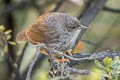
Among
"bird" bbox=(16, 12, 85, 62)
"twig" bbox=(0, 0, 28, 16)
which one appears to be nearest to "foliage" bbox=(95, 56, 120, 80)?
"bird" bbox=(16, 12, 85, 62)

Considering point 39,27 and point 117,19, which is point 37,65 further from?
point 117,19

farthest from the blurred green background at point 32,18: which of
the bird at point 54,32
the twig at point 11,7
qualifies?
the bird at point 54,32

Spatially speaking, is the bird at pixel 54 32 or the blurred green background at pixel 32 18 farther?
the blurred green background at pixel 32 18

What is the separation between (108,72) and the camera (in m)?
1.95

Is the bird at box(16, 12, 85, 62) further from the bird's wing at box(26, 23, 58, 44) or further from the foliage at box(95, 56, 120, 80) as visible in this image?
the foliage at box(95, 56, 120, 80)

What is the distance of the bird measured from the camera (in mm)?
3248

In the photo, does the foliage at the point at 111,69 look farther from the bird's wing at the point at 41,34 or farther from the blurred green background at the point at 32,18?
the blurred green background at the point at 32,18

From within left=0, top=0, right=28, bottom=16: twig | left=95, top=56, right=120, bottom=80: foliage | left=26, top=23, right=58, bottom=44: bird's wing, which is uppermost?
left=0, top=0, right=28, bottom=16: twig

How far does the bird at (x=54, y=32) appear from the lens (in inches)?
128

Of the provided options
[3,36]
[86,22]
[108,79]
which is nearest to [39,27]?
[3,36]

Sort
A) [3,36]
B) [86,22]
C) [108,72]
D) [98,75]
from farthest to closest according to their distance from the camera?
1. [86,22]
2. [3,36]
3. [108,72]
4. [98,75]

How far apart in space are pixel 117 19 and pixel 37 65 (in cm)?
180

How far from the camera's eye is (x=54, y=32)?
11.0ft

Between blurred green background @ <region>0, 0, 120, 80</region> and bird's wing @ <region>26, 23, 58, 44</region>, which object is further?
blurred green background @ <region>0, 0, 120, 80</region>
